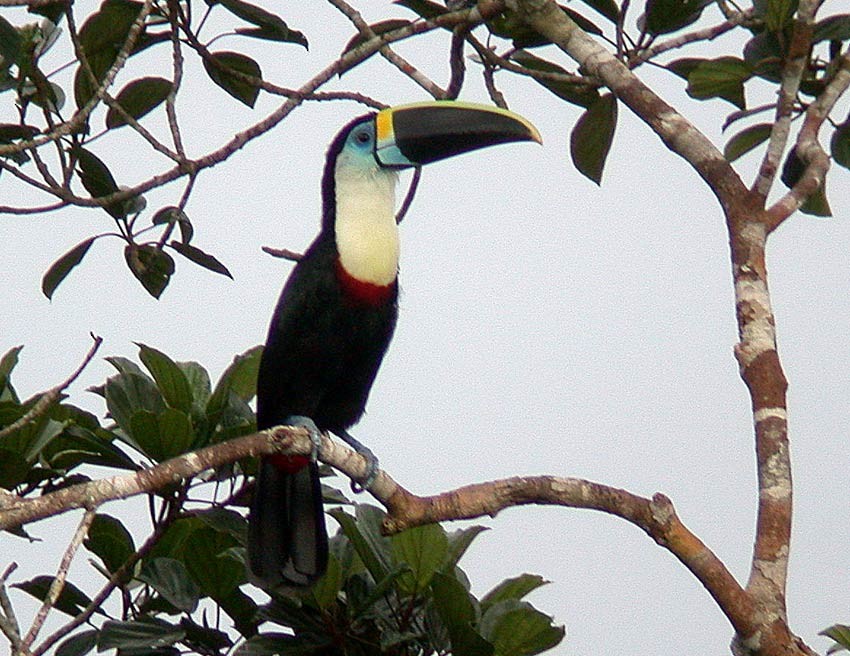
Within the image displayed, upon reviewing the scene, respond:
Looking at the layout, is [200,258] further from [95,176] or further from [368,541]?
[368,541]

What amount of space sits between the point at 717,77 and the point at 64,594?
1515 mm

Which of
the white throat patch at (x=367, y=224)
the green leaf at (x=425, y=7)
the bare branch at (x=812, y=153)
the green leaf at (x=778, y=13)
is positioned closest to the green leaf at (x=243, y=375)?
the white throat patch at (x=367, y=224)

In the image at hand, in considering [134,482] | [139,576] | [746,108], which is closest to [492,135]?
[746,108]

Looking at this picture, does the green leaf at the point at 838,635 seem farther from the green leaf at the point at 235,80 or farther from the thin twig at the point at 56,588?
the green leaf at the point at 235,80

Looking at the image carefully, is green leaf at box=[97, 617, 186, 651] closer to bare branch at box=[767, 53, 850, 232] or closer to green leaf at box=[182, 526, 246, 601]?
green leaf at box=[182, 526, 246, 601]

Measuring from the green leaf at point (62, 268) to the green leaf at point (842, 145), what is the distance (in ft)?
5.00

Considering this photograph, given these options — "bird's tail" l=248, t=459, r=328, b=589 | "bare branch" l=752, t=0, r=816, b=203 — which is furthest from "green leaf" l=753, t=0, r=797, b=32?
"bird's tail" l=248, t=459, r=328, b=589

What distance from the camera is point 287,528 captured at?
2.54 meters

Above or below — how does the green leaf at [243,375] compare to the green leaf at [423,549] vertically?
above

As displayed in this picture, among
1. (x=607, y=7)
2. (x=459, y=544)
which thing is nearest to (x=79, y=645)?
(x=459, y=544)

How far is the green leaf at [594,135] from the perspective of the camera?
2.64m

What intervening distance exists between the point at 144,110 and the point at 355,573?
1.03m

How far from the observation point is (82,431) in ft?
7.96

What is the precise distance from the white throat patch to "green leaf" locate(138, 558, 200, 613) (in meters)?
0.70
